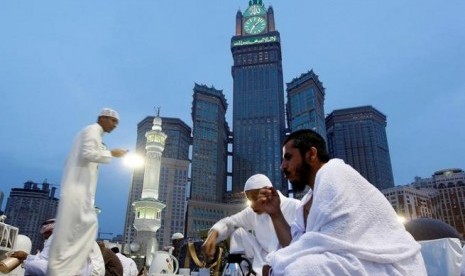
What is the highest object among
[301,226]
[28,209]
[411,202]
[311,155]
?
[28,209]

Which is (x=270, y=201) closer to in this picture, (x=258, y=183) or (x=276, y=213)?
(x=276, y=213)

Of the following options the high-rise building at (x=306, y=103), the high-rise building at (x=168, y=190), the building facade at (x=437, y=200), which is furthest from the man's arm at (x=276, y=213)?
the high-rise building at (x=306, y=103)

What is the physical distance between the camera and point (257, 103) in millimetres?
97375

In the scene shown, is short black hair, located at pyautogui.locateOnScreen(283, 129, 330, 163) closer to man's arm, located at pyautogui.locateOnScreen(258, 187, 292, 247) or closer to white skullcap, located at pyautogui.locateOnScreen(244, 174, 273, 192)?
man's arm, located at pyautogui.locateOnScreen(258, 187, 292, 247)

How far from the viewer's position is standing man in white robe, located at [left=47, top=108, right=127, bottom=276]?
3.04 m

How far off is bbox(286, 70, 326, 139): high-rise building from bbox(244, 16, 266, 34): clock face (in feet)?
78.5

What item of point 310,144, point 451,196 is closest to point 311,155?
point 310,144

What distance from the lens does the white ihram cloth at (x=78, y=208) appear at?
3.04m

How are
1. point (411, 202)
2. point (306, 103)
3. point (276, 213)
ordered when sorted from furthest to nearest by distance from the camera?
point (306, 103) < point (411, 202) < point (276, 213)

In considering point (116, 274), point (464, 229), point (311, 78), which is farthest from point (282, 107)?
point (116, 274)

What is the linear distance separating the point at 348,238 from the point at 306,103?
94.4 meters

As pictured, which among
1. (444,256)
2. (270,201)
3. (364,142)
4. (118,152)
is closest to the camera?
(270,201)

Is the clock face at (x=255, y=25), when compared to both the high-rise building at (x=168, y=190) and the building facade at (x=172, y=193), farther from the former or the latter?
the building facade at (x=172, y=193)

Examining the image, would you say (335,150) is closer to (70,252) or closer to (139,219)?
(139,219)
